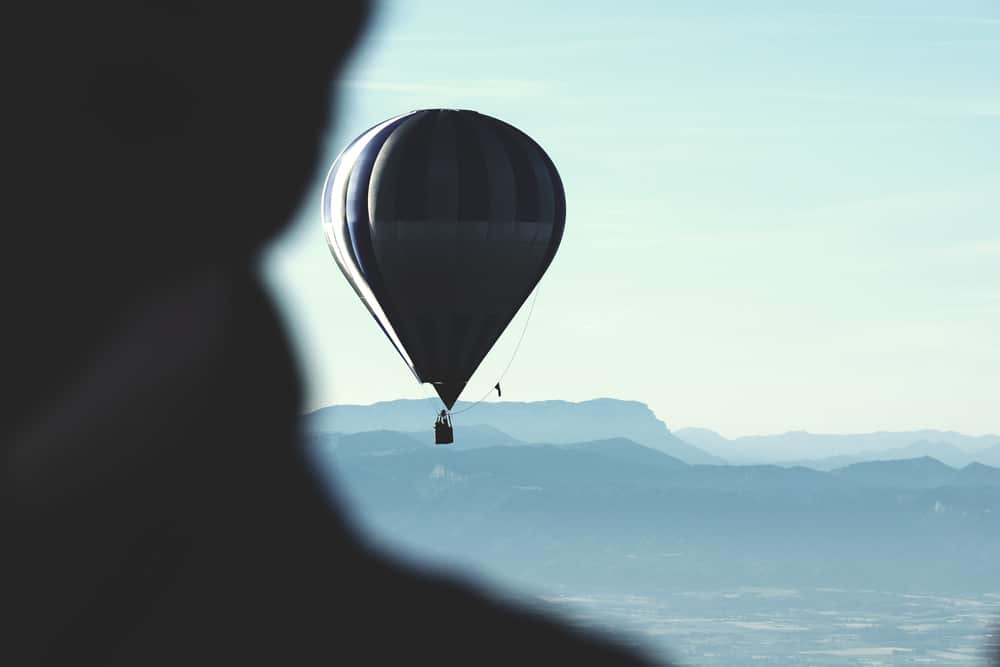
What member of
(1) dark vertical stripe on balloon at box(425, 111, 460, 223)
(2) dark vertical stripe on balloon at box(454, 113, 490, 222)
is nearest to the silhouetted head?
(2) dark vertical stripe on balloon at box(454, 113, 490, 222)

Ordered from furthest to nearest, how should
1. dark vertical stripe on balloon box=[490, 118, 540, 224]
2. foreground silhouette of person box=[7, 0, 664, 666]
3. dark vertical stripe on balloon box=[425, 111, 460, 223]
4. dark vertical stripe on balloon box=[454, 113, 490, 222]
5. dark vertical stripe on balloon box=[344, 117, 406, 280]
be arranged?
1. dark vertical stripe on balloon box=[344, 117, 406, 280]
2. dark vertical stripe on balloon box=[425, 111, 460, 223]
3. dark vertical stripe on balloon box=[454, 113, 490, 222]
4. dark vertical stripe on balloon box=[490, 118, 540, 224]
5. foreground silhouette of person box=[7, 0, 664, 666]

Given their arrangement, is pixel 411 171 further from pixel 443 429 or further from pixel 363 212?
pixel 443 429

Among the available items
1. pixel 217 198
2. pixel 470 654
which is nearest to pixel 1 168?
pixel 217 198

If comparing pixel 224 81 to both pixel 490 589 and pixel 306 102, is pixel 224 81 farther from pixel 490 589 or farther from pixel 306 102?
pixel 490 589

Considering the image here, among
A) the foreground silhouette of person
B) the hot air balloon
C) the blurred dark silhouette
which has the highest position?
the hot air balloon

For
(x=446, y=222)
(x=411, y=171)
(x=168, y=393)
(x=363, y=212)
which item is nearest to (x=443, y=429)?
(x=446, y=222)

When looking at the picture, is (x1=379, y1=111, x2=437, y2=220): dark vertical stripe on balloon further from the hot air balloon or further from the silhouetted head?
the silhouetted head

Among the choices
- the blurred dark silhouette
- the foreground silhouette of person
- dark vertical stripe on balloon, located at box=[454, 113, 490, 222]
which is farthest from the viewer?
the blurred dark silhouette

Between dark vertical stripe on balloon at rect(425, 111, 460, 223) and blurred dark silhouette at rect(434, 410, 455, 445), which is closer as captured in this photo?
dark vertical stripe on balloon at rect(425, 111, 460, 223)

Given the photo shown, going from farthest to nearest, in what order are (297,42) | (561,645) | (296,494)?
1. (297,42)
2. (296,494)
3. (561,645)
